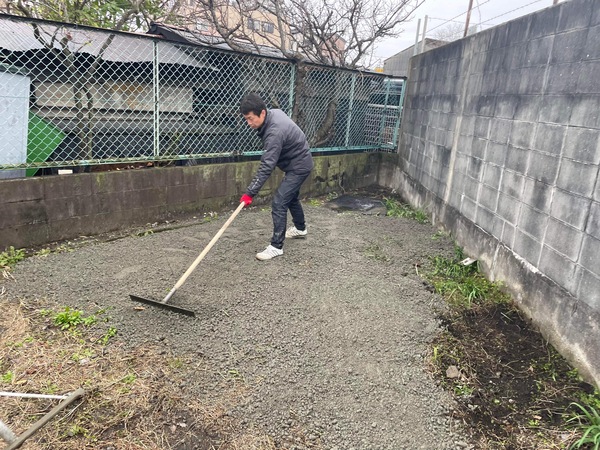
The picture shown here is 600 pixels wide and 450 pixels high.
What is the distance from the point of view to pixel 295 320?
294 centimetres

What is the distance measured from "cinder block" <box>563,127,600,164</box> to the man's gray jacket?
7.38ft

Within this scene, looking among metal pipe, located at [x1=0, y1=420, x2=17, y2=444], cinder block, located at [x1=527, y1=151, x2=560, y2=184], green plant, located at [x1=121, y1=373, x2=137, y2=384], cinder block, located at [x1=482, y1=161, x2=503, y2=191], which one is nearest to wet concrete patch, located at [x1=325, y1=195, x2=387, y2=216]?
cinder block, located at [x1=482, y1=161, x2=503, y2=191]

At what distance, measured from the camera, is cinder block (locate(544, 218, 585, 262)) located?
254 cm

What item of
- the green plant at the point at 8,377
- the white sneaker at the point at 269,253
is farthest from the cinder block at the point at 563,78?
the green plant at the point at 8,377

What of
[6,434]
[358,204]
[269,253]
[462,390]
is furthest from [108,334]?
[358,204]

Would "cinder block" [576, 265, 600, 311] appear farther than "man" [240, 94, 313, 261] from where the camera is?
No

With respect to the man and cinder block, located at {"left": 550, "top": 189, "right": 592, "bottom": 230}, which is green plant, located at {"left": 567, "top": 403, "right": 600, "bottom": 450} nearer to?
cinder block, located at {"left": 550, "top": 189, "right": 592, "bottom": 230}

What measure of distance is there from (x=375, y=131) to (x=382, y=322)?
517 cm

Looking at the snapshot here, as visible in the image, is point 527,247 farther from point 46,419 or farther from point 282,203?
point 46,419

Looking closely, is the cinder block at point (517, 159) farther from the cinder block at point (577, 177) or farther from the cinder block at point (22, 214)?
the cinder block at point (22, 214)

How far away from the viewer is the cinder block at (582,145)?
244 centimetres

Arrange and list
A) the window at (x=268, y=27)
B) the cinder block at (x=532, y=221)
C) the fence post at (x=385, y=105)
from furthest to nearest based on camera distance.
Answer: the fence post at (x=385, y=105) → the window at (x=268, y=27) → the cinder block at (x=532, y=221)

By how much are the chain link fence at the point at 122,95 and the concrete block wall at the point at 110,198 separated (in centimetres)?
19

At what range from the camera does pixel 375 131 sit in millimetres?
7445
